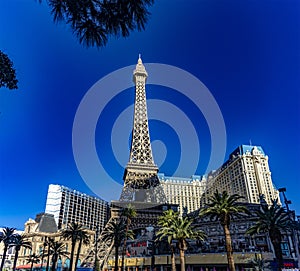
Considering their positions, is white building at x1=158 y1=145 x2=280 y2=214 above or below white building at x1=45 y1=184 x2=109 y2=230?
above

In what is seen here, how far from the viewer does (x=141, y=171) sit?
88.7 meters

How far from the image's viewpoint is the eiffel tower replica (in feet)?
242

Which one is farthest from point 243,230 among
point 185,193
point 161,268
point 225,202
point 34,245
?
point 185,193

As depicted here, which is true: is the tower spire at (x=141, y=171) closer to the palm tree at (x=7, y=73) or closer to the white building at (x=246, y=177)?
the white building at (x=246, y=177)

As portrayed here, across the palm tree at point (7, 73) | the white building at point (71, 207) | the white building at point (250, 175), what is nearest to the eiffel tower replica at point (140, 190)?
the white building at point (71, 207)

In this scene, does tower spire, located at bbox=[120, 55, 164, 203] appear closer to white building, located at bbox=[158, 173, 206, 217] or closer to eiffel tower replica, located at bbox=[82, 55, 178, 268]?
eiffel tower replica, located at bbox=[82, 55, 178, 268]

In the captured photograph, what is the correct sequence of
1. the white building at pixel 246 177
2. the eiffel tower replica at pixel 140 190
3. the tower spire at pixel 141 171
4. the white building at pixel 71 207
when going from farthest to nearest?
1. the white building at pixel 246 177
2. the white building at pixel 71 207
3. the tower spire at pixel 141 171
4. the eiffel tower replica at pixel 140 190

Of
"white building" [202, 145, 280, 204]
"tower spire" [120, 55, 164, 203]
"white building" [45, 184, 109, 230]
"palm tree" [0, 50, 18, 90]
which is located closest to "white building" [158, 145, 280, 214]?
"white building" [202, 145, 280, 204]

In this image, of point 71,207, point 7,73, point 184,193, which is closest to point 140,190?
point 71,207

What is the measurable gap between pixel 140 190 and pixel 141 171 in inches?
268

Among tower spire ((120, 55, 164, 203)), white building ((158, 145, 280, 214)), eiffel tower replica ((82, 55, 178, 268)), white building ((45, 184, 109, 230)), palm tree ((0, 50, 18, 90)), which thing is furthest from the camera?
white building ((158, 145, 280, 214))

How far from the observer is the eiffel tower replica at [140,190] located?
73619mm

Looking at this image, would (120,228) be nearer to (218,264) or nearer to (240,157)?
(218,264)

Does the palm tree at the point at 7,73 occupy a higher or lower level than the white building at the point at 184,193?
lower
